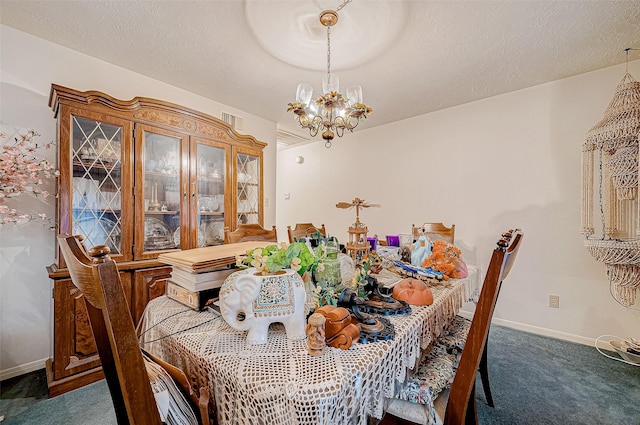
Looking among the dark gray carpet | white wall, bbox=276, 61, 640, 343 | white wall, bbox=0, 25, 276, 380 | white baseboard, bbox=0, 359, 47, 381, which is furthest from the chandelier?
white baseboard, bbox=0, 359, 47, 381

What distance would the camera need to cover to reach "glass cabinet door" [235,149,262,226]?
8.82 feet

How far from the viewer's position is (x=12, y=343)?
1.79m

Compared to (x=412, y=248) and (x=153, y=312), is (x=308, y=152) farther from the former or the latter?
(x=153, y=312)

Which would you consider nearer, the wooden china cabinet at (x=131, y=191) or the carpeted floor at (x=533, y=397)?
the carpeted floor at (x=533, y=397)

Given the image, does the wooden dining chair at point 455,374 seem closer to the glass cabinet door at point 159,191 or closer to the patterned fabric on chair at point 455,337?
the patterned fabric on chair at point 455,337

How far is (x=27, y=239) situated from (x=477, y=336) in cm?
283

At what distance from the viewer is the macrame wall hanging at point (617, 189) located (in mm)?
1819

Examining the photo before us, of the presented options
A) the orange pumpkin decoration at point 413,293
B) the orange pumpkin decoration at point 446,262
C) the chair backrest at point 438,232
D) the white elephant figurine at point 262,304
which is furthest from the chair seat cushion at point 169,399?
the chair backrest at point 438,232

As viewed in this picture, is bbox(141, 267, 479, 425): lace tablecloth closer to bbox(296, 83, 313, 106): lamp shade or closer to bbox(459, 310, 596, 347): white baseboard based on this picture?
bbox(296, 83, 313, 106): lamp shade

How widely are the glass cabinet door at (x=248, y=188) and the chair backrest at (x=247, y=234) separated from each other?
30.0 inches

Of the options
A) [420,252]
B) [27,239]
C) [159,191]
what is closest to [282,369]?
[420,252]

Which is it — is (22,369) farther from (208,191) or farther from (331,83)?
(331,83)

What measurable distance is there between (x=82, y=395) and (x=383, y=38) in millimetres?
3125

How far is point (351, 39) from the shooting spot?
180 centimetres
